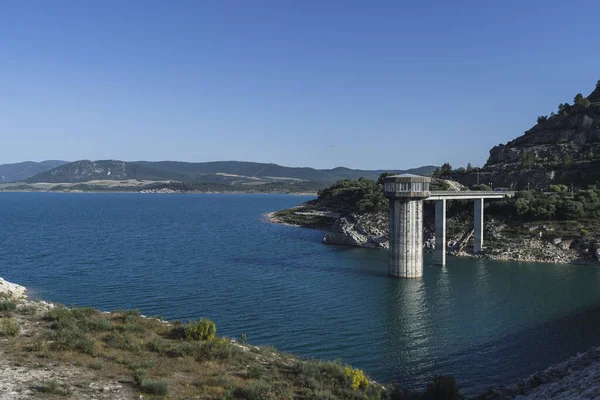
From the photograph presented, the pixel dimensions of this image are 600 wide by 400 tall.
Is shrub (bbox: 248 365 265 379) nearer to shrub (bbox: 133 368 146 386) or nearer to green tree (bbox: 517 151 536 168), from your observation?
shrub (bbox: 133 368 146 386)

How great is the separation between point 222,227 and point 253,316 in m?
78.1

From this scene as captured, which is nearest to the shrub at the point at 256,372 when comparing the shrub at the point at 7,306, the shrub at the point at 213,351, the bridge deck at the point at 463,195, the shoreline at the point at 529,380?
the shrub at the point at 213,351

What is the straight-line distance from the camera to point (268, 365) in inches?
875

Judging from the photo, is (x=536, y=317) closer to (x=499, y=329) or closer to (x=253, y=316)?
(x=499, y=329)

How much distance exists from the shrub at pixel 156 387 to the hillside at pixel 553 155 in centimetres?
10220

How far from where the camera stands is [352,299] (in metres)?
44.7

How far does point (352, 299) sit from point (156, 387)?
29448 mm

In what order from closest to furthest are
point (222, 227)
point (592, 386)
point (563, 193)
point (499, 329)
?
point (592, 386), point (499, 329), point (563, 193), point (222, 227)

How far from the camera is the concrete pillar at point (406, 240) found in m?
54.5

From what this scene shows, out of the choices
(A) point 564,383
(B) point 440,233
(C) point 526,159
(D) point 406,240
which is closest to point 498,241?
(B) point 440,233

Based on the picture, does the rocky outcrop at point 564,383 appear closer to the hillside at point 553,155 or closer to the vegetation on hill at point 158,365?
the vegetation on hill at point 158,365

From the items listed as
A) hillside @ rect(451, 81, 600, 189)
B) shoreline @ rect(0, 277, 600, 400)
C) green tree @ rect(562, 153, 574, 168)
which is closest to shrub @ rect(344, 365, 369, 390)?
shoreline @ rect(0, 277, 600, 400)

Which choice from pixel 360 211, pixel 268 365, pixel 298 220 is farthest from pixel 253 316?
pixel 298 220

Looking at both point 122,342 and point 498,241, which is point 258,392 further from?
point 498,241
